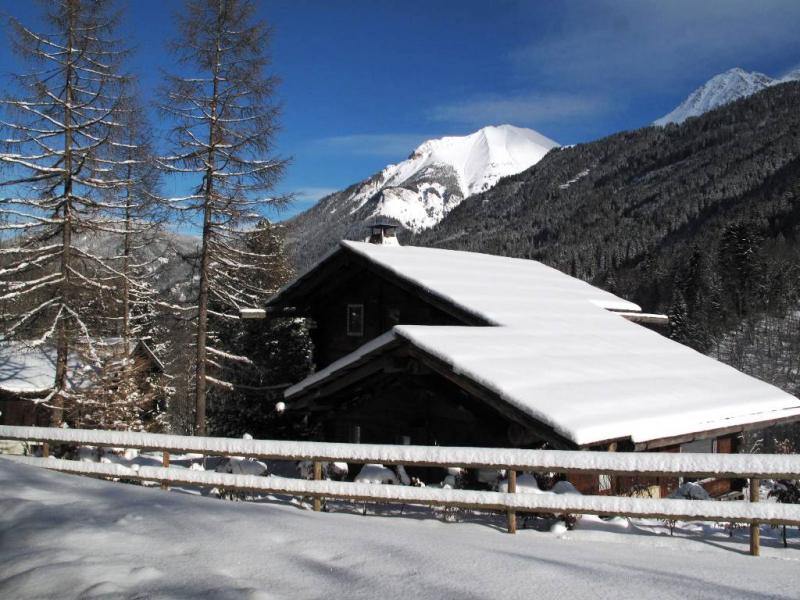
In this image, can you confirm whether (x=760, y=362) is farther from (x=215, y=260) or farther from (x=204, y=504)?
(x=204, y=504)

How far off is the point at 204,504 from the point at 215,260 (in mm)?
12369

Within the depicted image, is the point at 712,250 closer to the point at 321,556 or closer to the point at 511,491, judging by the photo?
the point at 511,491

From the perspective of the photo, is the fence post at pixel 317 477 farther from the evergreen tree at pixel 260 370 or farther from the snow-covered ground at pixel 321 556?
the evergreen tree at pixel 260 370

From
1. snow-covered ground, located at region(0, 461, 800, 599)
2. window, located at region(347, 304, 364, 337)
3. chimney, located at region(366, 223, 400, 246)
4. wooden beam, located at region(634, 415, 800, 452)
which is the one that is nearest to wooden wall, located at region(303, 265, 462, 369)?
window, located at region(347, 304, 364, 337)

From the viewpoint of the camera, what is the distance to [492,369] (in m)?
9.71

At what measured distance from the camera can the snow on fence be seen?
6699mm

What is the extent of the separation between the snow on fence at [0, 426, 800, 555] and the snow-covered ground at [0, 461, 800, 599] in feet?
1.28

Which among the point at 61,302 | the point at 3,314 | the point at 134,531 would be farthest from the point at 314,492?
the point at 3,314

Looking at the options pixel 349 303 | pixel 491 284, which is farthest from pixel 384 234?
pixel 491 284

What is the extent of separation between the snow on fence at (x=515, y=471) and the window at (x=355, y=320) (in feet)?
27.4

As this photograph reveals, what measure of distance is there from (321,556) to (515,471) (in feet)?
9.34

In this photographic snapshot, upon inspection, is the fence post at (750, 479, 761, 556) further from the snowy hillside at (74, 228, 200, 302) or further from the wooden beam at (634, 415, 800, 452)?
the snowy hillside at (74, 228, 200, 302)

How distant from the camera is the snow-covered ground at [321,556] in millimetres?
4679

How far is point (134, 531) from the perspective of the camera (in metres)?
6.00
